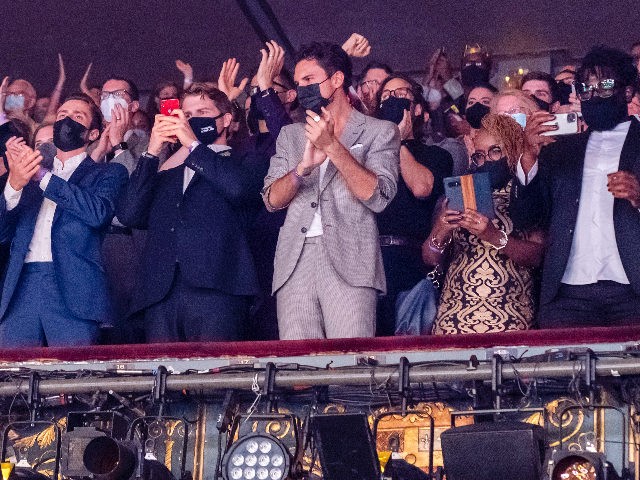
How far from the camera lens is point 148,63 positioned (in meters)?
7.46

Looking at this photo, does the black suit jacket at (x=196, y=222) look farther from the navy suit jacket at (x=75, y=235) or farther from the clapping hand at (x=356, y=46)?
the clapping hand at (x=356, y=46)

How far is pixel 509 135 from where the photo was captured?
14.6 ft

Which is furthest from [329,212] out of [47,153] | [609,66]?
[47,153]

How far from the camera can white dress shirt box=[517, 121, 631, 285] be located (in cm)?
410

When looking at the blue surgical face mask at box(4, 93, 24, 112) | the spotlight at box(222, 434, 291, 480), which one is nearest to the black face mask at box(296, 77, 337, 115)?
the spotlight at box(222, 434, 291, 480)

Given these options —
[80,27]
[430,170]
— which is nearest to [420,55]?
[80,27]

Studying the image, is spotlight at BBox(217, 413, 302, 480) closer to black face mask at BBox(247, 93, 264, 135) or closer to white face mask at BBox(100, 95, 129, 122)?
black face mask at BBox(247, 93, 264, 135)

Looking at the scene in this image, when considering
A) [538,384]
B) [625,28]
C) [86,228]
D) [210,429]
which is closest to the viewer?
[538,384]

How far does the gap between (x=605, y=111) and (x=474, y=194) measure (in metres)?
0.53

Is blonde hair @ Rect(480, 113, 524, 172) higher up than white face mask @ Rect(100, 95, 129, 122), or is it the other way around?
white face mask @ Rect(100, 95, 129, 122)

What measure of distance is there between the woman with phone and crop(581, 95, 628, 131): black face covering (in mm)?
250

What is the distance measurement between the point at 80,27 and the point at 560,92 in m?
2.97

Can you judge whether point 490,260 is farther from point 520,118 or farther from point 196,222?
point 196,222

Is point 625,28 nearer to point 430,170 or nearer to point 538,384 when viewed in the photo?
point 430,170
